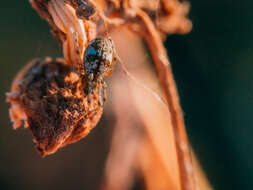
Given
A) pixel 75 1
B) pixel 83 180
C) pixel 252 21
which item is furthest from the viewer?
pixel 252 21

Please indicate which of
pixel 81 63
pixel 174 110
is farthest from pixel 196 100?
pixel 81 63

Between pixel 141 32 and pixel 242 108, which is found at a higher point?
pixel 141 32

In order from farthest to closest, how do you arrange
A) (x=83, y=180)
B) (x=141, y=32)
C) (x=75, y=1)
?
1. (x=83, y=180)
2. (x=141, y=32)
3. (x=75, y=1)

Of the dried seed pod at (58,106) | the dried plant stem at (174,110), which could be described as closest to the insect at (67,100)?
the dried seed pod at (58,106)

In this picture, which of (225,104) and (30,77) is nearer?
(30,77)

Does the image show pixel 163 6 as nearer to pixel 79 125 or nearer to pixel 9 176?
pixel 79 125

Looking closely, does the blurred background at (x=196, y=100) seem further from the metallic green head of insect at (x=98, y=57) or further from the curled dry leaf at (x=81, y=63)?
the metallic green head of insect at (x=98, y=57)

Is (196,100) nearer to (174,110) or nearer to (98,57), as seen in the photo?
(174,110)

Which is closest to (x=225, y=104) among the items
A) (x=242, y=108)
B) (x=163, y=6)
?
(x=242, y=108)
